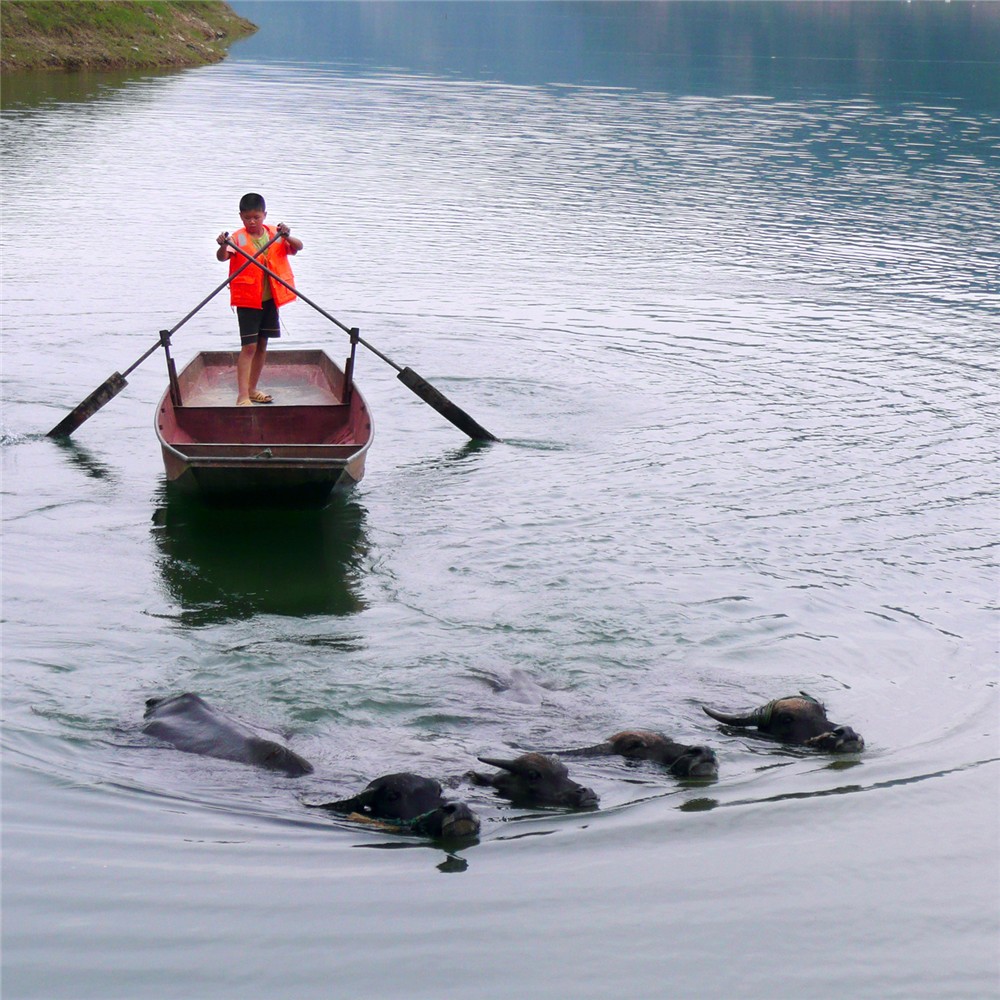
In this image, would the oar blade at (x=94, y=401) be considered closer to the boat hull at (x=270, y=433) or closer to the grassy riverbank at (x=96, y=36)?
the boat hull at (x=270, y=433)

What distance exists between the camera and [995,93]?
175 ft

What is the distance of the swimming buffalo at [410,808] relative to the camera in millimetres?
7137

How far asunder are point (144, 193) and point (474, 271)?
1059 centimetres

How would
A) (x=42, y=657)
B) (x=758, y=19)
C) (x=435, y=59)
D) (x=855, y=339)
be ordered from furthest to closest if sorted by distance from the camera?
(x=758, y=19)
(x=435, y=59)
(x=855, y=339)
(x=42, y=657)

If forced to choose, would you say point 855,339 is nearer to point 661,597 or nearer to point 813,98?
point 661,597

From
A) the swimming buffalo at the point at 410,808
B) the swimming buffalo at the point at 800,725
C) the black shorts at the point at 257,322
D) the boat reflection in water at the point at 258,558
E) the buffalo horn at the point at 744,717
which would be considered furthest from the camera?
the black shorts at the point at 257,322

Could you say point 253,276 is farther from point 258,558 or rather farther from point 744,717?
point 744,717

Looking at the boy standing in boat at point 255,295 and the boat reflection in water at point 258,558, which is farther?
the boy standing in boat at point 255,295

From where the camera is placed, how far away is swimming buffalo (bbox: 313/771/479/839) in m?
7.14

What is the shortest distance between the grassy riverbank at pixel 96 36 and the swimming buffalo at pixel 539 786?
4772 centimetres

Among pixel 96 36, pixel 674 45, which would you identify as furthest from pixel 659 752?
pixel 674 45

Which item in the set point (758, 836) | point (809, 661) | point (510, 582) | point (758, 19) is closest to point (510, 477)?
point (510, 582)

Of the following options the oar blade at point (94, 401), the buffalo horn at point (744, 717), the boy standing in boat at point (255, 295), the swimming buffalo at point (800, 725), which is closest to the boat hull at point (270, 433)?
the boy standing in boat at point (255, 295)

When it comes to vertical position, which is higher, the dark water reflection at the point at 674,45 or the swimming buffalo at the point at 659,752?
the dark water reflection at the point at 674,45
